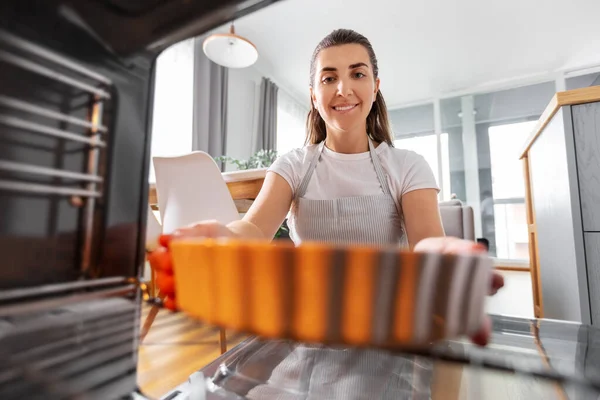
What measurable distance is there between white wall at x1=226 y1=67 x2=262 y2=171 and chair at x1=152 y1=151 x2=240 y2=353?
2689 millimetres

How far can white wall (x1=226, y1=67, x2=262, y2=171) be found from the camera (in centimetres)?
410

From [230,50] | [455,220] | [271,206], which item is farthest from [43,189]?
[230,50]

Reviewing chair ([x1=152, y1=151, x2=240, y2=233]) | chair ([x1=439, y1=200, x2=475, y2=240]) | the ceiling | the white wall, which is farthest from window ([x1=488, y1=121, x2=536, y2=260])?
chair ([x1=152, y1=151, x2=240, y2=233])

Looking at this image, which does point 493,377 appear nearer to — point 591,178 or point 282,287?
point 282,287

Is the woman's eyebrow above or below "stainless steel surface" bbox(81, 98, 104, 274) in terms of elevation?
above

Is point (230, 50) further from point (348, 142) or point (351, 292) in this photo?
point (351, 292)

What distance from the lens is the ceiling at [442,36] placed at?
11.3 feet

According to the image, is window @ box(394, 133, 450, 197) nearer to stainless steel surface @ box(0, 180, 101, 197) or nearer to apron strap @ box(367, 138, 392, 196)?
apron strap @ box(367, 138, 392, 196)

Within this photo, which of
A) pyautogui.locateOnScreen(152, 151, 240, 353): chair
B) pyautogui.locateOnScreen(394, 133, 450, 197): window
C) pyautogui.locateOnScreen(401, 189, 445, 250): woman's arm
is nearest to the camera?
pyautogui.locateOnScreen(401, 189, 445, 250): woman's arm

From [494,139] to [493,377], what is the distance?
555cm

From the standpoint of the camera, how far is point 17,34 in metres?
0.19

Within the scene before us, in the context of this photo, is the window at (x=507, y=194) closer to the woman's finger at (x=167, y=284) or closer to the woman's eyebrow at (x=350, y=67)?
the woman's eyebrow at (x=350, y=67)

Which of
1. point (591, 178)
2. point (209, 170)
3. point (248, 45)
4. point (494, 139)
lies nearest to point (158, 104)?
point (248, 45)

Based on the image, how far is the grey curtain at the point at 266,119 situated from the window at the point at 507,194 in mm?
3113
